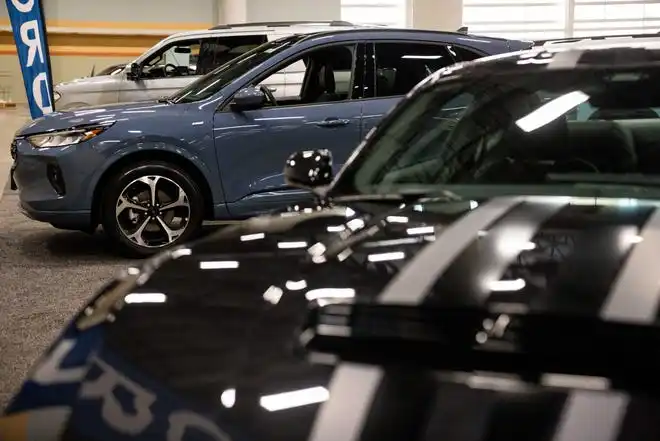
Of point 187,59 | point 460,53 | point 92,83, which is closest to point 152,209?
point 460,53

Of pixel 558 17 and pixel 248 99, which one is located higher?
pixel 248 99

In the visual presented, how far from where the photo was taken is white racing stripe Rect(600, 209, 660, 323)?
1382 millimetres

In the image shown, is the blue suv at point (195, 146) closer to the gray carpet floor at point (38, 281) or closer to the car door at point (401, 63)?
the car door at point (401, 63)

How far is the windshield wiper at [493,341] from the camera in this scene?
4.27 ft

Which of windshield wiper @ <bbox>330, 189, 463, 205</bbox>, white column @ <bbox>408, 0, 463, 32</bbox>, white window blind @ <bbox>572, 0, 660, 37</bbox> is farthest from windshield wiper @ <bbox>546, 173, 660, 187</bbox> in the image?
white window blind @ <bbox>572, 0, 660, 37</bbox>

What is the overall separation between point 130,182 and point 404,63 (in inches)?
83.9

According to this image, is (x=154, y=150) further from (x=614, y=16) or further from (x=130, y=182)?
(x=614, y=16)

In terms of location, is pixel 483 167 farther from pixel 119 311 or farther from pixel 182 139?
pixel 182 139

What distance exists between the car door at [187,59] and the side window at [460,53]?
13.4 ft

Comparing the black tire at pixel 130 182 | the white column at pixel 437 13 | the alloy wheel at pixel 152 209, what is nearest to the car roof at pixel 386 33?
the black tire at pixel 130 182

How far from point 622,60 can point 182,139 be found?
3614mm

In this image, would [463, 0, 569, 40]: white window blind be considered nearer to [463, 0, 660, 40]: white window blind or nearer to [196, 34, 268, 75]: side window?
[463, 0, 660, 40]: white window blind

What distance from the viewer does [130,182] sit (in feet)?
19.0

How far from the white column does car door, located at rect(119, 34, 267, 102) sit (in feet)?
26.5
